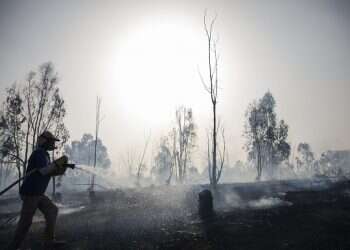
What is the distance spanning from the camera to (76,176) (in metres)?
89.1

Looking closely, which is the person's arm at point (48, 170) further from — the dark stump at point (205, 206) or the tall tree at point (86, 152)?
the tall tree at point (86, 152)

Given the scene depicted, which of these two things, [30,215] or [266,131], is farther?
[266,131]

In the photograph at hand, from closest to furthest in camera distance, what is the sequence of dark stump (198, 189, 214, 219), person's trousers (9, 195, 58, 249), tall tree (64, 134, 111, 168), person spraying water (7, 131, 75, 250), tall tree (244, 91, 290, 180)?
person's trousers (9, 195, 58, 249) < person spraying water (7, 131, 75, 250) < dark stump (198, 189, 214, 219) < tall tree (244, 91, 290, 180) < tall tree (64, 134, 111, 168)

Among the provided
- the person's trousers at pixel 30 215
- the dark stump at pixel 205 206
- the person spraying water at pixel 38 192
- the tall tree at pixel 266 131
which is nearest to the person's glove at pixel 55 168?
the person spraying water at pixel 38 192

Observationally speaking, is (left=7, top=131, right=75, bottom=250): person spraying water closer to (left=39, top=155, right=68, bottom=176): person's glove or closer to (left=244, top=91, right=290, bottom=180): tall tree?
(left=39, top=155, right=68, bottom=176): person's glove

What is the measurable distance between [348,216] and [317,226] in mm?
2283

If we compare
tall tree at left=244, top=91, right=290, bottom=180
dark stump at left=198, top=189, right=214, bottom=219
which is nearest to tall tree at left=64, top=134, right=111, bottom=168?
tall tree at left=244, top=91, right=290, bottom=180

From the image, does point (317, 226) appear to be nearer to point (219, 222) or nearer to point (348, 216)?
point (348, 216)

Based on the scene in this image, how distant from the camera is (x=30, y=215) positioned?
230 inches

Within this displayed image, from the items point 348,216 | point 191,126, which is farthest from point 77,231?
point 191,126

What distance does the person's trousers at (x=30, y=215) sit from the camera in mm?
5648

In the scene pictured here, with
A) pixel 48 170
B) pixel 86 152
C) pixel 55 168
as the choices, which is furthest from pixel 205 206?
pixel 86 152

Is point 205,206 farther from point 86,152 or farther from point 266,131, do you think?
point 86,152

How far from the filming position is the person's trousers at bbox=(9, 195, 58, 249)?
5648mm
